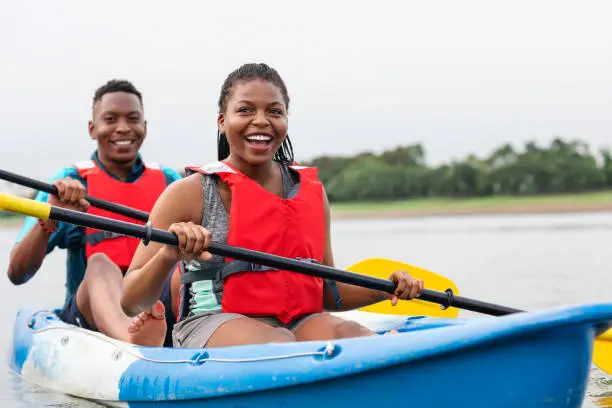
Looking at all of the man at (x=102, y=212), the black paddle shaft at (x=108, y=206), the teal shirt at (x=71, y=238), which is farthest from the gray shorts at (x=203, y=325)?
the teal shirt at (x=71, y=238)

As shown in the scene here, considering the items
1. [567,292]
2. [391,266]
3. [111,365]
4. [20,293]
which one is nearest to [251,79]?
[111,365]

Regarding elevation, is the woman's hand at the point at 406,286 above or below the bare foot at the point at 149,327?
above

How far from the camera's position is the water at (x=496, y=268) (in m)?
4.46

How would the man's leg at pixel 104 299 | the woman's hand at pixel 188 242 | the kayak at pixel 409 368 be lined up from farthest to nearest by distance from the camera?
the man's leg at pixel 104 299, the woman's hand at pixel 188 242, the kayak at pixel 409 368

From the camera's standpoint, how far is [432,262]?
42.8 feet

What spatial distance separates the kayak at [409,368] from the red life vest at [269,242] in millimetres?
232

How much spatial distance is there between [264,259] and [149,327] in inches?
23.9

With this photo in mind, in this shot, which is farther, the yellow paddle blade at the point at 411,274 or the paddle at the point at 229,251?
the yellow paddle blade at the point at 411,274

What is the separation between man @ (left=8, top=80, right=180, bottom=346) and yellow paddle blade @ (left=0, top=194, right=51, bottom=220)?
2.82 ft

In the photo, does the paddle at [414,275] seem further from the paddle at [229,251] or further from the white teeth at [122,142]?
the white teeth at [122,142]

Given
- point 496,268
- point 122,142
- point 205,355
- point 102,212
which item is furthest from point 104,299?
point 496,268

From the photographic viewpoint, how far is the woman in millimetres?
2891

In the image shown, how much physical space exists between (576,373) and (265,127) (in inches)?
48.5

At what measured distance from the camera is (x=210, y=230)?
2.97 metres
